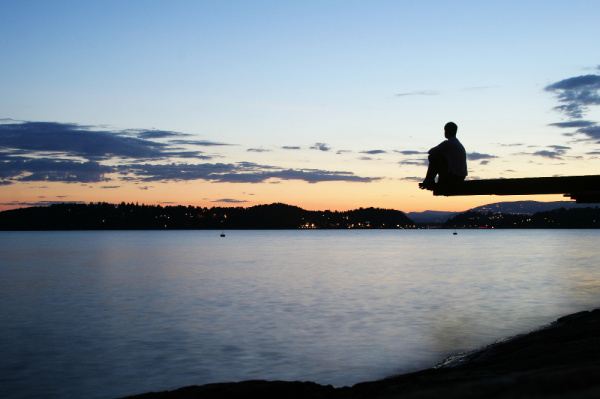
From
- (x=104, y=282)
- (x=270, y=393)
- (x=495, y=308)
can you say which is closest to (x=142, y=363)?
(x=270, y=393)

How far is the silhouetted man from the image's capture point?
1298 cm

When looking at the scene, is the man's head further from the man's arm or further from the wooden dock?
the wooden dock

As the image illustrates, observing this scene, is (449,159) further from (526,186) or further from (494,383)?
(494,383)

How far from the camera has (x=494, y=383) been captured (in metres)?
5.16

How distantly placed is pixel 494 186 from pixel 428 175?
1.62 meters

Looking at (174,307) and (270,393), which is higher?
(270,393)

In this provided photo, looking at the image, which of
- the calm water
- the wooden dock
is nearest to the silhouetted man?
the wooden dock

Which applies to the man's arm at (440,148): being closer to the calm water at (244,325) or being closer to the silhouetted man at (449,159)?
the silhouetted man at (449,159)

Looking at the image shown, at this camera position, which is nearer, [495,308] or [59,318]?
[59,318]

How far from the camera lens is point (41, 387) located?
13672 mm

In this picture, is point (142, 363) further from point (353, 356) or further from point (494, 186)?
point (494, 186)

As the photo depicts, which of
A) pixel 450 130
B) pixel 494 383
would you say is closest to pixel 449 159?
pixel 450 130

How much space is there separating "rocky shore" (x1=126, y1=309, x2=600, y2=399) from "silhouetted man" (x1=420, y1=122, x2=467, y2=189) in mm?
4362

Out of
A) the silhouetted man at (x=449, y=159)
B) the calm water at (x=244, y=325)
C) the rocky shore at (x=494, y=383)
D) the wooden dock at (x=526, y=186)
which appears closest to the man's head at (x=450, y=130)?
the silhouetted man at (x=449, y=159)
